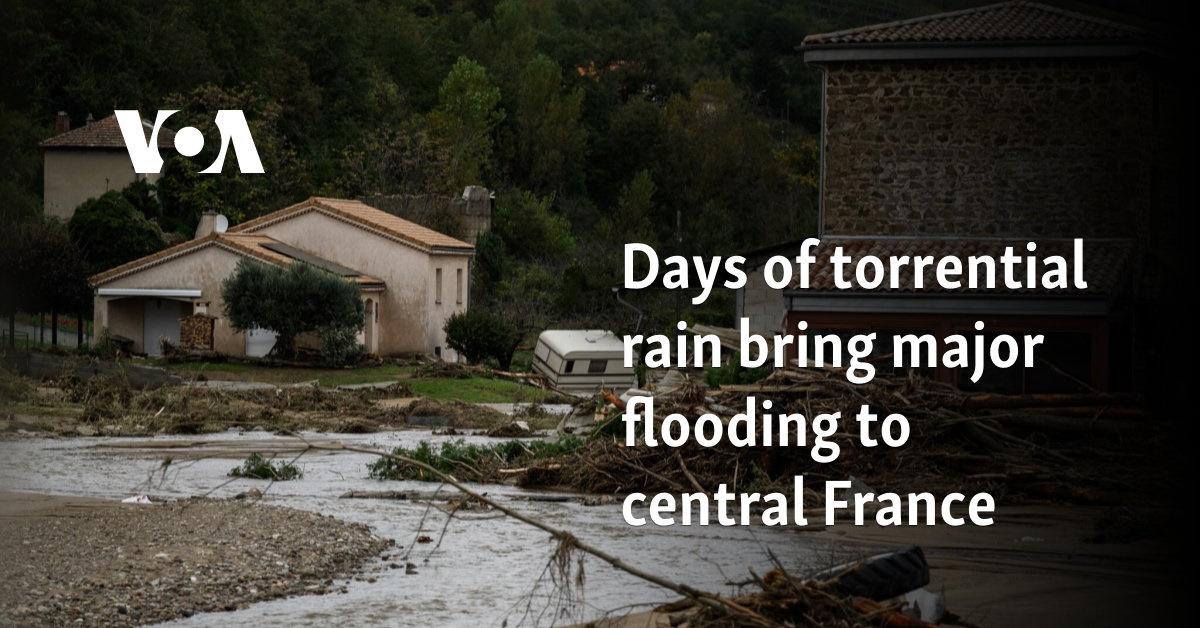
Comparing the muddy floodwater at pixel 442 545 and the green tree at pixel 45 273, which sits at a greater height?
the green tree at pixel 45 273

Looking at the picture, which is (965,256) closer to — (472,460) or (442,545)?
(472,460)

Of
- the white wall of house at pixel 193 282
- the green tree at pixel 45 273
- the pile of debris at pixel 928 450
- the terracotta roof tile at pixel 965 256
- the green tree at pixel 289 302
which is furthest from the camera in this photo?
the white wall of house at pixel 193 282

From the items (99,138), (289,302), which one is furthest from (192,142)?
(289,302)

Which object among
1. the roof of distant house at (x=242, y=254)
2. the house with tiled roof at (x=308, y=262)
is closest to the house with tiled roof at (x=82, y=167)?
the house with tiled roof at (x=308, y=262)

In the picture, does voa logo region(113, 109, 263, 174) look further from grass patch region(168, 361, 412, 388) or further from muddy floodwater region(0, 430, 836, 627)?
muddy floodwater region(0, 430, 836, 627)

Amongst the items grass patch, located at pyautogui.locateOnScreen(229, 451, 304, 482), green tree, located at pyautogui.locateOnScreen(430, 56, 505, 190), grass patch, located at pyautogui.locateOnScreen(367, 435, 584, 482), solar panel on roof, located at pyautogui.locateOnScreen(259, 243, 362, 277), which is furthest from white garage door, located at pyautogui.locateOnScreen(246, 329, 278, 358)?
green tree, located at pyautogui.locateOnScreen(430, 56, 505, 190)

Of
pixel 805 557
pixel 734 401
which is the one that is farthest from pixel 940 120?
pixel 805 557

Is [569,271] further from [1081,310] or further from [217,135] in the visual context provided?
[1081,310]

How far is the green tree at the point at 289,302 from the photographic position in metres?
43.6

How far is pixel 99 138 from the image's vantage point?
209ft

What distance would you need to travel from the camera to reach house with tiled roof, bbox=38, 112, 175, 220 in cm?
6344

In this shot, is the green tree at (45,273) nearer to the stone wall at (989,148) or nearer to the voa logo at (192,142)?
the voa logo at (192,142)

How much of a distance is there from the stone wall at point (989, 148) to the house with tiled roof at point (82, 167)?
3954 centimetres

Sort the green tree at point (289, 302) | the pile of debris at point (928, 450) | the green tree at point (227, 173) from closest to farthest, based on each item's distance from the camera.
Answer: the pile of debris at point (928, 450), the green tree at point (289, 302), the green tree at point (227, 173)
